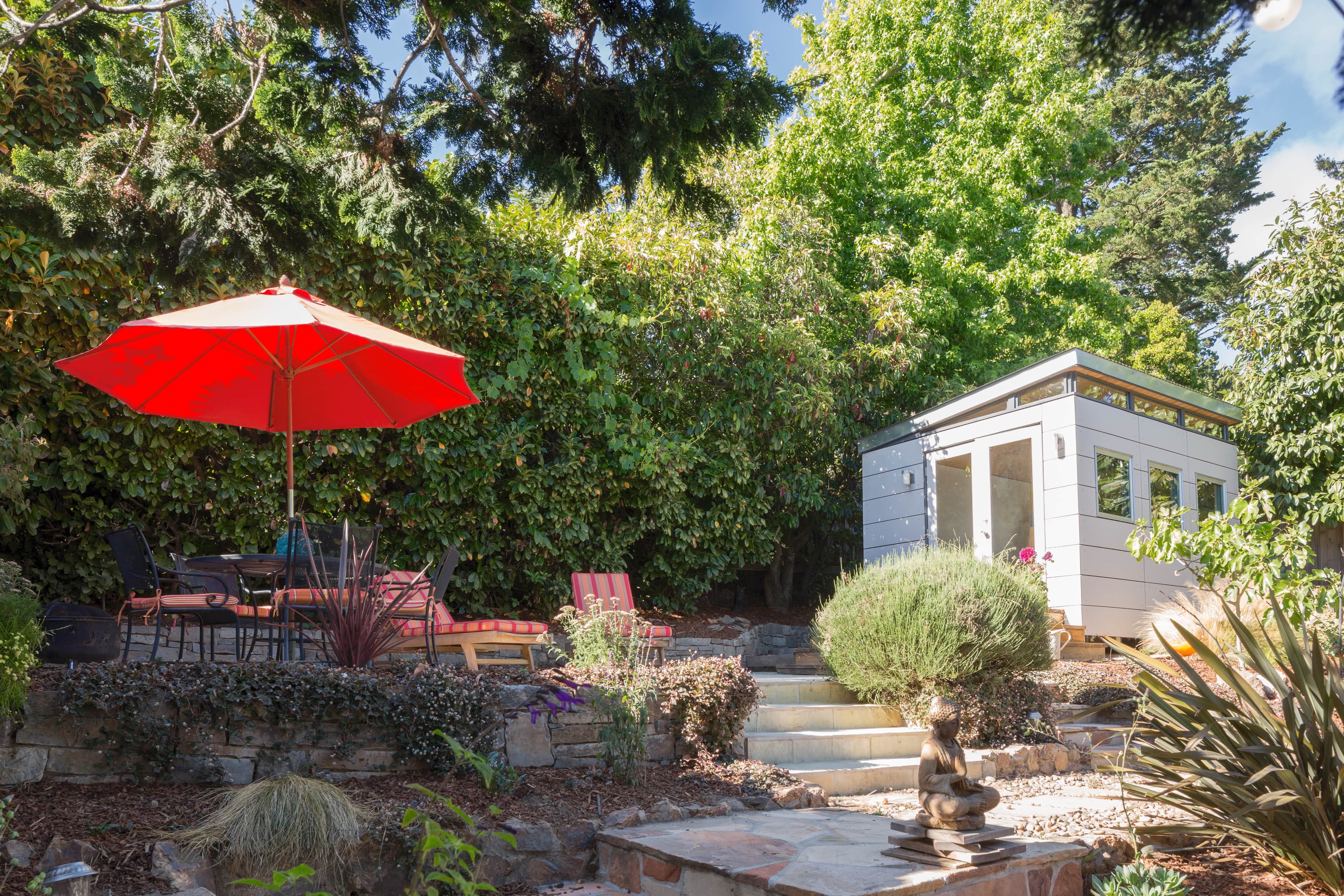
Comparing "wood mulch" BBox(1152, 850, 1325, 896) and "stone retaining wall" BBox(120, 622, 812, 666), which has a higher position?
"stone retaining wall" BBox(120, 622, 812, 666)

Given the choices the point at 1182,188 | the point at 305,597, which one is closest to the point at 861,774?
the point at 305,597

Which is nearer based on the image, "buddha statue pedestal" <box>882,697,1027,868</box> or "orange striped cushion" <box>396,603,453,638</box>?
"buddha statue pedestal" <box>882,697,1027,868</box>

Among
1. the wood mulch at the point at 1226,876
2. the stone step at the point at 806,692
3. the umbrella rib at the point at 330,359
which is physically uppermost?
the umbrella rib at the point at 330,359

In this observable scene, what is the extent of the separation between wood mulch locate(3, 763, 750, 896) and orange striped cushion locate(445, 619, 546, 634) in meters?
0.85

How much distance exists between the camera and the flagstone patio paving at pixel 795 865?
289 cm

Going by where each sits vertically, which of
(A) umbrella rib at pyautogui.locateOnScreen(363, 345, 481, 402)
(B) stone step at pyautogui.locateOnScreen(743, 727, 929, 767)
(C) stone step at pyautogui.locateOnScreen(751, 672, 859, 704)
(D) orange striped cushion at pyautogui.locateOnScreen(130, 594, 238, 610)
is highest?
(A) umbrella rib at pyautogui.locateOnScreen(363, 345, 481, 402)

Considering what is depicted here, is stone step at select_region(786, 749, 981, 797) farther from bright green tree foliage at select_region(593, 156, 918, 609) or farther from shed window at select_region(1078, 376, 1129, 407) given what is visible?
shed window at select_region(1078, 376, 1129, 407)

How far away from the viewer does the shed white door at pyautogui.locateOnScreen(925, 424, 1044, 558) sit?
9.34m

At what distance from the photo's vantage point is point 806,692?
6.40 metres

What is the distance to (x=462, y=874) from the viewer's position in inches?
136

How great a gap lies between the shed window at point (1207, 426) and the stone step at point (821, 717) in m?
7.38

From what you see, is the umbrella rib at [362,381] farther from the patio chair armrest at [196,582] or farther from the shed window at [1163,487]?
the shed window at [1163,487]

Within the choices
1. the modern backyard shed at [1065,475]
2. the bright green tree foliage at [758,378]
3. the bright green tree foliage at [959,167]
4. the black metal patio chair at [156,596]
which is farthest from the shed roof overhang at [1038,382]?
the black metal patio chair at [156,596]

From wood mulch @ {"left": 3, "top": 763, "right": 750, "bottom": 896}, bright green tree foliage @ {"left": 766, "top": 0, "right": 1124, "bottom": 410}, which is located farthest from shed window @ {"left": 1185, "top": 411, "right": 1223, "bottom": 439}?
wood mulch @ {"left": 3, "top": 763, "right": 750, "bottom": 896}
